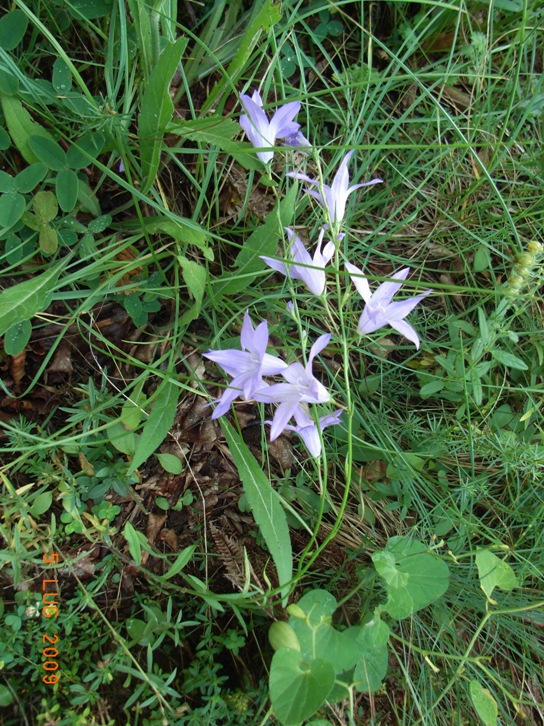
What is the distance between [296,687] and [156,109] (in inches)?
52.2

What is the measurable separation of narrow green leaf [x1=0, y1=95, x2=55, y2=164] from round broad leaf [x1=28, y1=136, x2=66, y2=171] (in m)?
0.01

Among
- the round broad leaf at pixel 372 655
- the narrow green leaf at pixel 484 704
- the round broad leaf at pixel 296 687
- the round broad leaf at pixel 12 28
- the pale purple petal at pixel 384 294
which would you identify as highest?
the round broad leaf at pixel 12 28

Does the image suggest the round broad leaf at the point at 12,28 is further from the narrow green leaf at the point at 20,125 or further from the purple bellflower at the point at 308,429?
the purple bellflower at the point at 308,429

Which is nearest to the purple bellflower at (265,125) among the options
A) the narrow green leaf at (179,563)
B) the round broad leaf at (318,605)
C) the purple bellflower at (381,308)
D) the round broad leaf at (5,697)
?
the purple bellflower at (381,308)

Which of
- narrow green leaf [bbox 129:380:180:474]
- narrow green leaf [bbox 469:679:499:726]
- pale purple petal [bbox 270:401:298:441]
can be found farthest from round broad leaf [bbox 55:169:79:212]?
narrow green leaf [bbox 469:679:499:726]

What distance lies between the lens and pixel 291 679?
1.24 metres

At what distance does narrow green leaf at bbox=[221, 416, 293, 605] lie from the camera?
1.32 metres

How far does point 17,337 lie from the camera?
136 centimetres

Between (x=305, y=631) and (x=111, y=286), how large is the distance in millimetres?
1002

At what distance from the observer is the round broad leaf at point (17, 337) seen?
1343 millimetres

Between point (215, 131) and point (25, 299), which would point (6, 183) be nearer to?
point (25, 299)

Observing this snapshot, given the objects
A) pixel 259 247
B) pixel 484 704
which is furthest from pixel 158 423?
Answer: pixel 484 704

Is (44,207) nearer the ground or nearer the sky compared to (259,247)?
nearer the sky

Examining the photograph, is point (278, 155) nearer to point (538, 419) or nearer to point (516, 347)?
point (516, 347)
